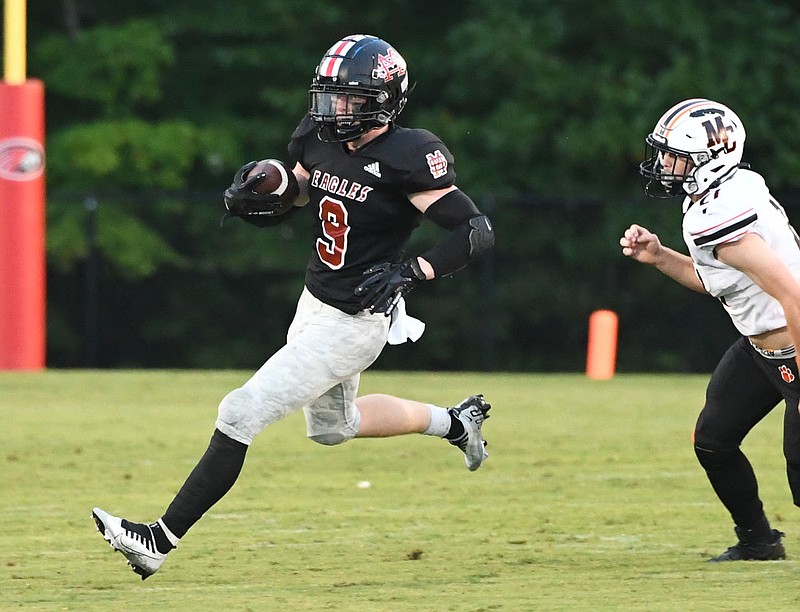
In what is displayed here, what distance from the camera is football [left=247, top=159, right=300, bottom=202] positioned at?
5996 millimetres

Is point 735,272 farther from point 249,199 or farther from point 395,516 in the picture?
point 395,516

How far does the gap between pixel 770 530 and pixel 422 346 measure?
13.4 m

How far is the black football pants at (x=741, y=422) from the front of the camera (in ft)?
18.3

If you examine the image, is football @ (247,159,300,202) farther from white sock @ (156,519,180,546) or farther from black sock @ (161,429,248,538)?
white sock @ (156,519,180,546)

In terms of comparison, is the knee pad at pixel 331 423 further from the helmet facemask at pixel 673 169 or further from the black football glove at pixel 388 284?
the helmet facemask at pixel 673 169

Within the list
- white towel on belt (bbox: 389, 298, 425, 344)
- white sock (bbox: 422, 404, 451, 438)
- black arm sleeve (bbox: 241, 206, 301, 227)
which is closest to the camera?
white towel on belt (bbox: 389, 298, 425, 344)

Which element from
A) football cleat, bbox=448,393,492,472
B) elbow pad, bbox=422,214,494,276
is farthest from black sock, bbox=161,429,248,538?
football cleat, bbox=448,393,492,472

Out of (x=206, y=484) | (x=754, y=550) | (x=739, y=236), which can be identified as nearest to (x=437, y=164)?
(x=739, y=236)

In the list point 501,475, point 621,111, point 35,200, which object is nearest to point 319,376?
point 501,475

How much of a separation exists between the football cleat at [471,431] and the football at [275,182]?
117 centimetres

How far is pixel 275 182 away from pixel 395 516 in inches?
69.9

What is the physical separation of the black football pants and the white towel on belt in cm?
114

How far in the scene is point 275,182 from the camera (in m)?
6.00

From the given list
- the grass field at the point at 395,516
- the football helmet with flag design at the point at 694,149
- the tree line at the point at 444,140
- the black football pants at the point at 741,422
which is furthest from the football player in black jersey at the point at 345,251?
the tree line at the point at 444,140
